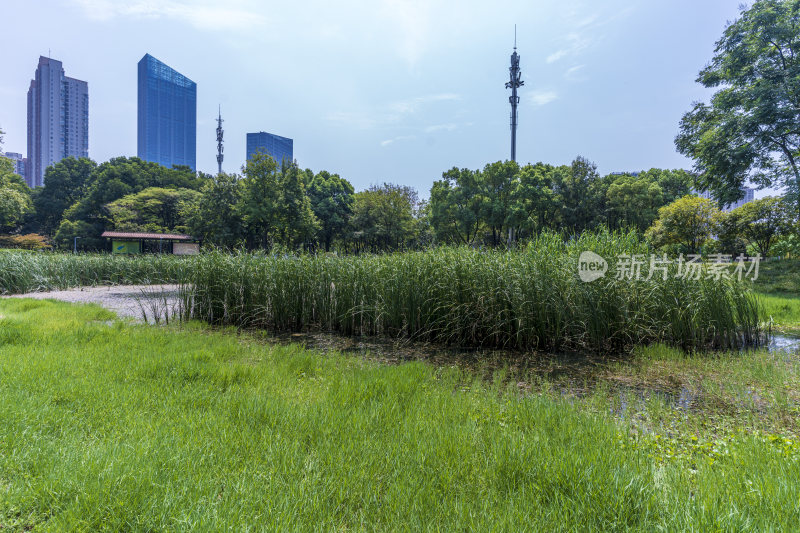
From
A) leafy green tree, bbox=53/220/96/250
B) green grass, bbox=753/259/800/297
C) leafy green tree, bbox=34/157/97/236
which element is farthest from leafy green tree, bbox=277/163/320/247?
leafy green tree, bbox=34/157/97/236

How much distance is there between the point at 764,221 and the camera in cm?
1588

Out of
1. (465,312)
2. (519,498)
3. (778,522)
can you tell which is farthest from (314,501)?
(465,312)

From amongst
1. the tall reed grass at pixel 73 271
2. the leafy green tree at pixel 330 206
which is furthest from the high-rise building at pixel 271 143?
the tall reed grass at pixel 73 271

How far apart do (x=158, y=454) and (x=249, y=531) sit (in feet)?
2.65

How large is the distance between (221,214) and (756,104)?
2843 cm

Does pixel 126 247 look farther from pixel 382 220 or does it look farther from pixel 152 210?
pixel 382 220

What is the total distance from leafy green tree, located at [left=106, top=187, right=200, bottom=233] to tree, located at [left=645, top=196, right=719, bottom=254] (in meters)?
34.0

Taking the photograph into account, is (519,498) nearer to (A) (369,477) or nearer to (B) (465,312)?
(A) (369,477)

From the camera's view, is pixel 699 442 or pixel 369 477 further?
pixel 699 442

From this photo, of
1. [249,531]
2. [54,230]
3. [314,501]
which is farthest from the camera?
[54,230]

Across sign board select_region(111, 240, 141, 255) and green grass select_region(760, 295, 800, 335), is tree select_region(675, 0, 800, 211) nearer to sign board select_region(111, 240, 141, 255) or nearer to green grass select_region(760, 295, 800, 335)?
green grass select_region(760, 295, 800, 335)

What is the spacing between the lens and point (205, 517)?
144 centimetres

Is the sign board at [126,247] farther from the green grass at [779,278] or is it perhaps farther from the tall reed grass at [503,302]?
the green grass at [779,278]

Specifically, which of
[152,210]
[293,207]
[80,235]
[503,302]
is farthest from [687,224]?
[80,235]
